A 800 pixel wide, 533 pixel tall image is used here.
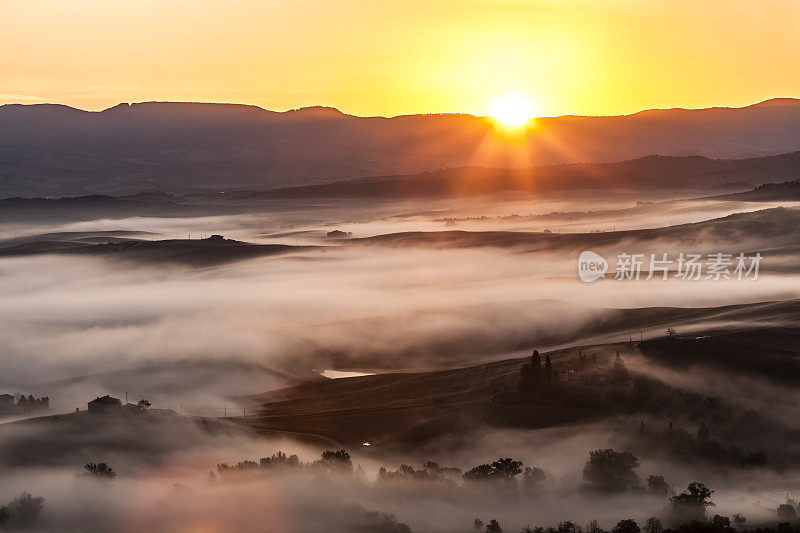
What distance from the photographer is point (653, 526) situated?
70500mm

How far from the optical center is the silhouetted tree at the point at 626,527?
69312 millimetres

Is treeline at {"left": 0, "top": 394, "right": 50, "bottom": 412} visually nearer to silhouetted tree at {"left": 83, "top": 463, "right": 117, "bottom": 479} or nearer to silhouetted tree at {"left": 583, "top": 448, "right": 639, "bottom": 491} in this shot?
silhouetted tree at {"left": 83, "top": 463, "right": 117, "bottom": 479}

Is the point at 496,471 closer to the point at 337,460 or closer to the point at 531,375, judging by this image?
the point at 337,460

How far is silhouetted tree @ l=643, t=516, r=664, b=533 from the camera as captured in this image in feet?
230

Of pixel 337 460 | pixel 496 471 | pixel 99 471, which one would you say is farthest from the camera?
pixel 337 460

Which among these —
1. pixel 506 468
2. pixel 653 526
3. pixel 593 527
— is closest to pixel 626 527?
pixel 653 526

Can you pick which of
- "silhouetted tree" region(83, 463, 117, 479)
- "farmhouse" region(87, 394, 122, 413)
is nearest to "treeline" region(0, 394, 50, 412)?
"farmhouse" region(87, 394, 122, 413)

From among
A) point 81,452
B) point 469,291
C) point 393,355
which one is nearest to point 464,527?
point 81,452

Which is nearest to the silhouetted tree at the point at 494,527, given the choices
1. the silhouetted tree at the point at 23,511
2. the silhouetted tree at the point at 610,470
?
the silhouetted tree at the point at 610,470

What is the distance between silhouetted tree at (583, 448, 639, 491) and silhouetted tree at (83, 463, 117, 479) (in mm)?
33788

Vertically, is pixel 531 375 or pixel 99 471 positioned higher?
pixel 531 375

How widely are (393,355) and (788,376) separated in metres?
50.7

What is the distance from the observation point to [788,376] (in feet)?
326

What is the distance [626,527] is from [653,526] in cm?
200
